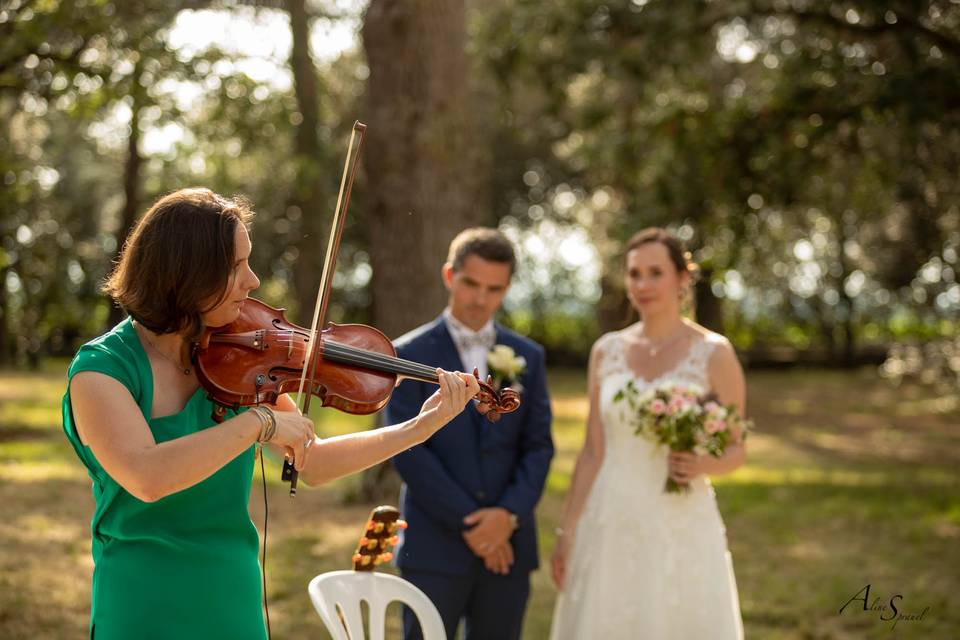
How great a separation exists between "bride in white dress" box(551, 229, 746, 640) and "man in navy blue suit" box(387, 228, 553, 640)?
0.42 metres

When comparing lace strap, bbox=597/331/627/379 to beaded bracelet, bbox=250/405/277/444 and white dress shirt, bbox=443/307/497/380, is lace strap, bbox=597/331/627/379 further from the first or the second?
beaded bracelet, bbox=250/405/277/444

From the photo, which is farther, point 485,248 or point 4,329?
point 4,329

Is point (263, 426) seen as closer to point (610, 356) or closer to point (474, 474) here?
point (474, 474)

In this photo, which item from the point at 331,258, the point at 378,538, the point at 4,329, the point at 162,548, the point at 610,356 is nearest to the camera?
the point at 162,548

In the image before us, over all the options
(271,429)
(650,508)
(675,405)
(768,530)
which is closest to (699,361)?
(675,405)

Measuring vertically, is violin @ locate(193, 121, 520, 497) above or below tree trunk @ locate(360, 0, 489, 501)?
below

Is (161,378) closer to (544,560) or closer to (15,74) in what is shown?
(15,74)

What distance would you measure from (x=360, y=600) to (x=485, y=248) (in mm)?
1462

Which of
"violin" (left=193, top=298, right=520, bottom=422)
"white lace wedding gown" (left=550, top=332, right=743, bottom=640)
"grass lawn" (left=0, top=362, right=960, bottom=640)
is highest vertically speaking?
"violin" (left=193, top=298, right=520, bottom=422)

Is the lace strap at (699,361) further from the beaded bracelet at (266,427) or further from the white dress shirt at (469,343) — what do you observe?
the beaded bracelet at (266,427)

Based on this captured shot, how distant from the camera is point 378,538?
3.05m

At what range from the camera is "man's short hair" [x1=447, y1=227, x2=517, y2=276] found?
12.9 ft

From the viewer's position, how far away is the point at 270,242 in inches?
802

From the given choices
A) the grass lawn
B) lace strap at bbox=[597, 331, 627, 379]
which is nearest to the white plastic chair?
the grass lawn
